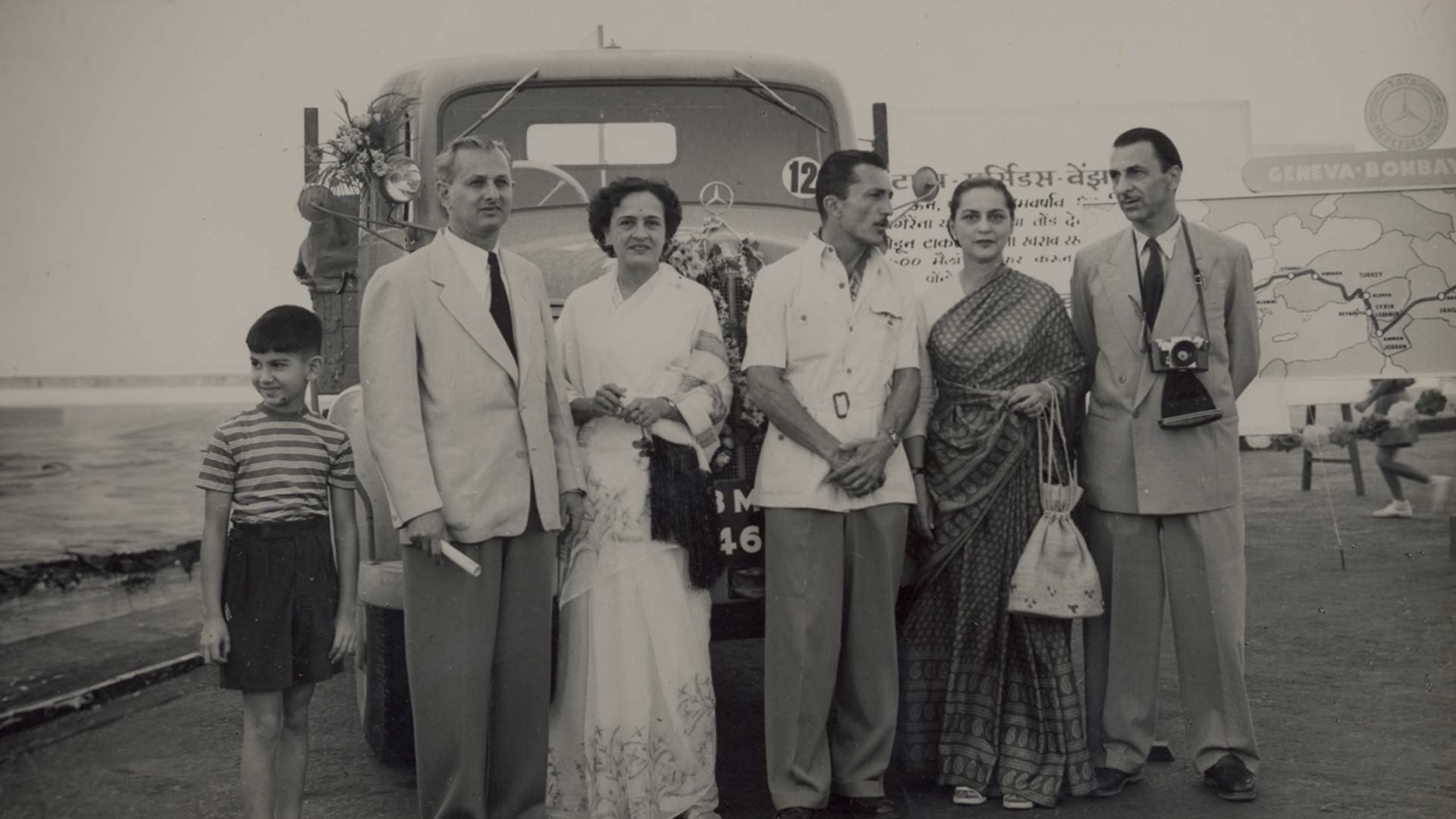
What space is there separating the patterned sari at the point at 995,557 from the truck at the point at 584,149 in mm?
681

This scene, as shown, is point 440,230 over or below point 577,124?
below

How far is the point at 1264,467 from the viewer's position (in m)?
14.0

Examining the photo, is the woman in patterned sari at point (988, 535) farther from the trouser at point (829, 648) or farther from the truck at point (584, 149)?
the truck at point (584, 149)

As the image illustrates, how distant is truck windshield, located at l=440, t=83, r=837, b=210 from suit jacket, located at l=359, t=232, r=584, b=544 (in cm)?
157

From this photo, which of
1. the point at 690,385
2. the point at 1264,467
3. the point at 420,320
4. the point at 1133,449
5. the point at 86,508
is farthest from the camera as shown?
the point at 1264,467

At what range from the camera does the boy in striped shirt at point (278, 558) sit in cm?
313

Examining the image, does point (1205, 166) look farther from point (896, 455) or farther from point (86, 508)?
point (86, 508)

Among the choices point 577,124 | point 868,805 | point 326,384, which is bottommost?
point 868,805

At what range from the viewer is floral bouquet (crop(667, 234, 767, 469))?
3934 mm

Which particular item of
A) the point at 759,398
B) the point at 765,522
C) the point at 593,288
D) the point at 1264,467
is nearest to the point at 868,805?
the point at 765,522

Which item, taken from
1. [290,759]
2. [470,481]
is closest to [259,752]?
[290,759]

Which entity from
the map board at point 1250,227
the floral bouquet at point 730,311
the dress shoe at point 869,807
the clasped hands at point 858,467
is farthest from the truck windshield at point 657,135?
the dress shoe at point 869,807

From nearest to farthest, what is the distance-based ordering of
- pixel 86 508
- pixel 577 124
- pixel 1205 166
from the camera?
1. pixel 577 124
2. pixel 1205 166
3. pixel 86 508

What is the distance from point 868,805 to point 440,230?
201cm
